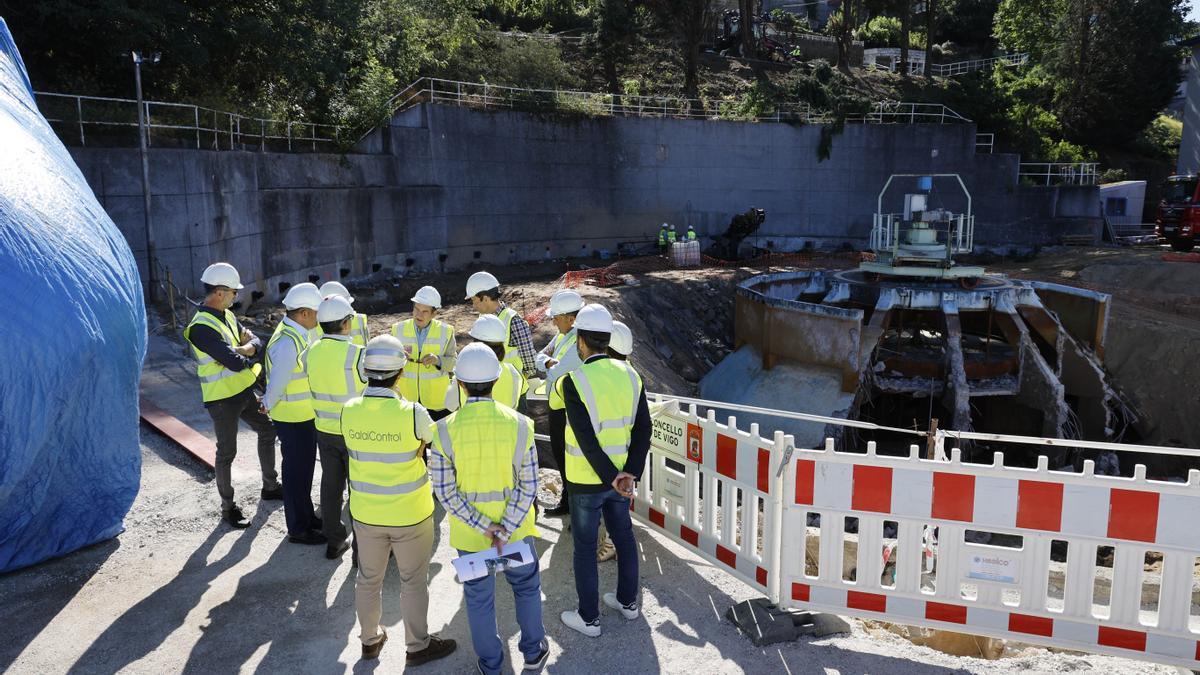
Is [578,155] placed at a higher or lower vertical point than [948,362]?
higher

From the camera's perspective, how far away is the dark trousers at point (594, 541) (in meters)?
4.61

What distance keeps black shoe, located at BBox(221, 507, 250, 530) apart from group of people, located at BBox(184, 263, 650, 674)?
13.1 inches

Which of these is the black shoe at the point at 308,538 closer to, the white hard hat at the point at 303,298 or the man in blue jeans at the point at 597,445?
the white hard hat at the point at 303,298

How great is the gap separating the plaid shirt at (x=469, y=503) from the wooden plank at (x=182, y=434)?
12.9ft

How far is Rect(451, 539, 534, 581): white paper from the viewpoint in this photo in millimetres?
3873

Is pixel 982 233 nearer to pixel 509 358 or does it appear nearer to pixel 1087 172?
pixel 1087 172

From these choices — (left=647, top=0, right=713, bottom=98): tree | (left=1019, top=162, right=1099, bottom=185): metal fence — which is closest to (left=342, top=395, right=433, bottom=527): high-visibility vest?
(left=647, top=0, right=713, bottom=98): tree

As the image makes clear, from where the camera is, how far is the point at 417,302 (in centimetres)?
644

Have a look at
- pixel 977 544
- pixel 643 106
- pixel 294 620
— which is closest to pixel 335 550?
pixel 294 620

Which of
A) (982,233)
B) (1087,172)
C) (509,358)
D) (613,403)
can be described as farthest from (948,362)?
(1087,172)

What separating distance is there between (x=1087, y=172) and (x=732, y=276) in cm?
1535

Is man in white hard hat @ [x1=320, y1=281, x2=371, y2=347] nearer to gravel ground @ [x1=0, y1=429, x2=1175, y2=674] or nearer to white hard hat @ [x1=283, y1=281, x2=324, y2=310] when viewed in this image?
white hard hat @ [x1=283, y1=281, x2=324, y2=310]

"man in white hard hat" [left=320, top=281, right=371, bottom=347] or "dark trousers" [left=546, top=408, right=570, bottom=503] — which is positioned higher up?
"man in white hard hat" [left=320, top=281, right=371, bottom=347]

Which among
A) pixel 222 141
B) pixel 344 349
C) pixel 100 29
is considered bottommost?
pixel 344 349
